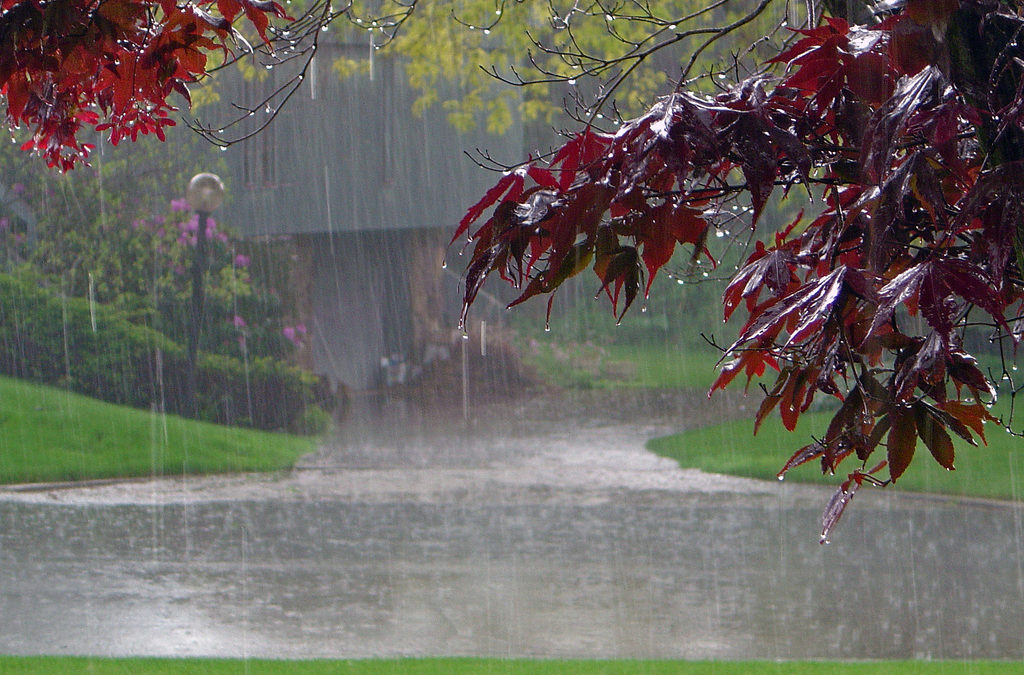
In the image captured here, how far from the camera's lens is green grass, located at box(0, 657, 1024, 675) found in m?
4.99

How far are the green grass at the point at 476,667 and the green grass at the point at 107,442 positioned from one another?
6.45 metres

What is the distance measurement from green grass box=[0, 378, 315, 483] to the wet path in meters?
0.59

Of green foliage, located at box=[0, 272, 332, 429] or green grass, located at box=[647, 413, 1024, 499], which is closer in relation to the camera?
green grass, located at box=[647, 413, 1024, 499]

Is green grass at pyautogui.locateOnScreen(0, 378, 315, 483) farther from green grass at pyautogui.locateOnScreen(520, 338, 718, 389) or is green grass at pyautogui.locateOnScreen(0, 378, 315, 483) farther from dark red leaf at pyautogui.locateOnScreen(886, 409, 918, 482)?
dark red leaf at pyautogui.locateOnScreen(886, 409, 918, 482)

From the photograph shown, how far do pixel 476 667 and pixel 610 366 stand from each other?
1662 centimetres

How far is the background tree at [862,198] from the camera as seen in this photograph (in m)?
1.50

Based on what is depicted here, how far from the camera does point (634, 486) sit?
11789 mm

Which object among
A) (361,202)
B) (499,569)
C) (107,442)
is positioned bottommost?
(499,569)

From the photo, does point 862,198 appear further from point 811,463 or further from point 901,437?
point 811,463

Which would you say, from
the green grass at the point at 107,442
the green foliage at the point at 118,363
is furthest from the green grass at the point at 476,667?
the green foliage at the point at 118,363

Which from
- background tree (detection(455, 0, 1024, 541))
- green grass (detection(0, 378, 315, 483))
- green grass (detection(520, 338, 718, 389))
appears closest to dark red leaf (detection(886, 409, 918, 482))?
background tree (detection(455, 0, 1024, 541))

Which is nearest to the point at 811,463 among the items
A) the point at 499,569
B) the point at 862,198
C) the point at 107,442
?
the point at 499,569

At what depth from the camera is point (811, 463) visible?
11.9 meters

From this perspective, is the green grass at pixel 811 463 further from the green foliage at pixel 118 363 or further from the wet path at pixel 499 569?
the green foliage at pixel 118 363
